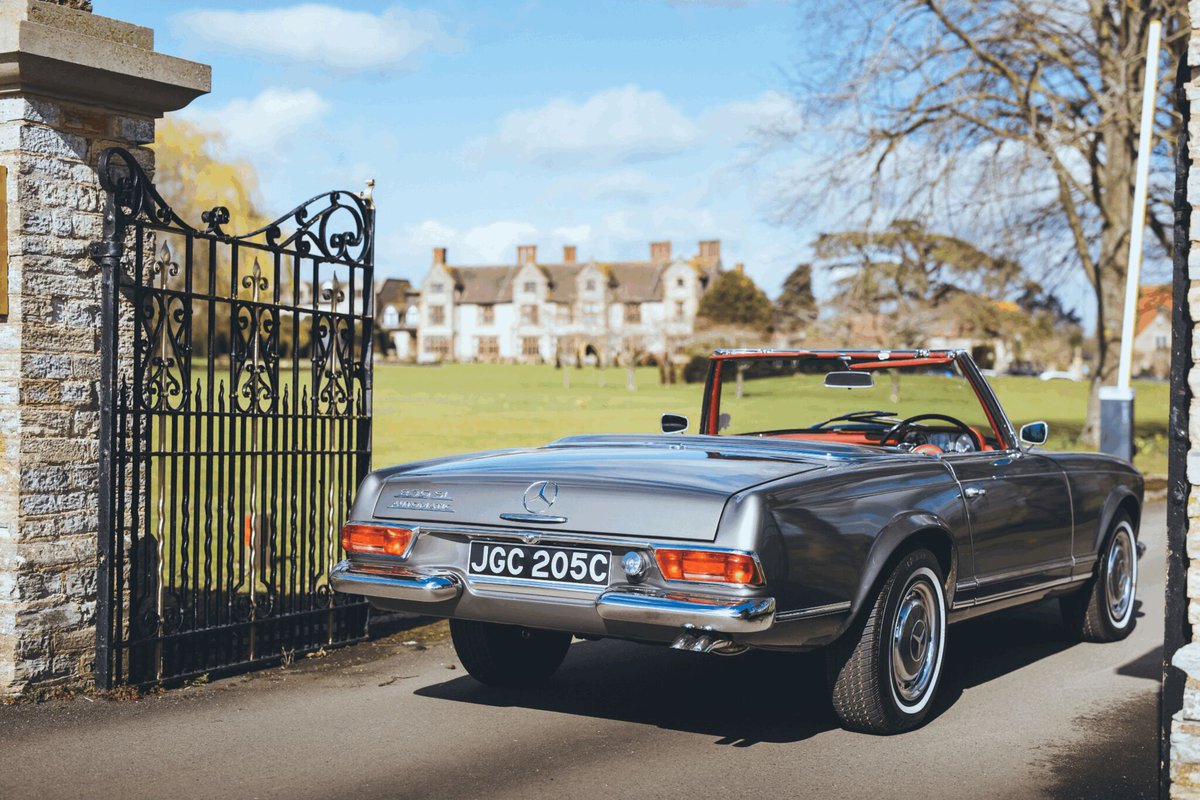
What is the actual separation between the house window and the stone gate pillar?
11511 cm

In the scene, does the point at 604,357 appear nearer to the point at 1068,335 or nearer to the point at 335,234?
the point at 1068,335

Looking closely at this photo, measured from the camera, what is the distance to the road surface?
4777 millimetres

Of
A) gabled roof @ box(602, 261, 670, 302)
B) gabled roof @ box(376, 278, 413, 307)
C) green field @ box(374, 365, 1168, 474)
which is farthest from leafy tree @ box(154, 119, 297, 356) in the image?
gabled roof @ box(376, 278, 413, 307)

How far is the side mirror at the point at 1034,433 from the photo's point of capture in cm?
708

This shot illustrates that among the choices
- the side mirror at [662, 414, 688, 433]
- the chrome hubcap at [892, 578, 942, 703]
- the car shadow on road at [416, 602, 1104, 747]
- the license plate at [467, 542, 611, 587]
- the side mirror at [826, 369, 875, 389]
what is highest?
the side mirror at [826, 369, 875, 389]

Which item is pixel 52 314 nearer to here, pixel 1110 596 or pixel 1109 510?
pixel 1109 510

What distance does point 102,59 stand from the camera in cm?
586

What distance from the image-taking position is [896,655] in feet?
18.3

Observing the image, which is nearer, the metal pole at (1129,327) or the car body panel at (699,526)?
the car body panel at (699,526)

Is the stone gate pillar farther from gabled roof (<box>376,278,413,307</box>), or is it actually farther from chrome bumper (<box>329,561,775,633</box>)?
gabled roof (<box>376,278,413,307</box>)

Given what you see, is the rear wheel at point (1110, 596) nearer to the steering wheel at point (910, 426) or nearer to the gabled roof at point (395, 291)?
the steering wheel at point (910, 426)

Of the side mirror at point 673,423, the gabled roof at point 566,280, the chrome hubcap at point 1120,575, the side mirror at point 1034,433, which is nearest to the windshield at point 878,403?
the side mirror at point 1034,433

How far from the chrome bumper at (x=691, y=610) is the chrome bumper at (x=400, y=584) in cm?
69

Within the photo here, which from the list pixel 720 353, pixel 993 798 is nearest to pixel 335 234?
pixel 720 353
